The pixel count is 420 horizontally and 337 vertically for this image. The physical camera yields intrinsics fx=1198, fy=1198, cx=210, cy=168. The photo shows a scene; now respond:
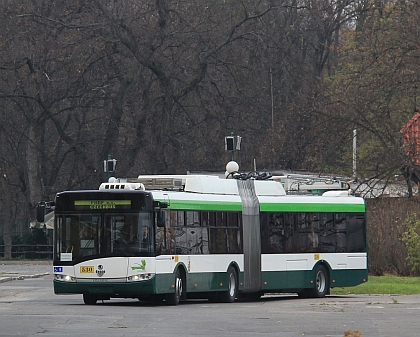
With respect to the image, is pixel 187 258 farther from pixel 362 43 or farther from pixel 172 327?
pixel 362 43

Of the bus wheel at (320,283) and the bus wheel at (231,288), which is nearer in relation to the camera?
the bus wheel at (231,288)

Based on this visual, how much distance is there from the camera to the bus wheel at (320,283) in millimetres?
29766

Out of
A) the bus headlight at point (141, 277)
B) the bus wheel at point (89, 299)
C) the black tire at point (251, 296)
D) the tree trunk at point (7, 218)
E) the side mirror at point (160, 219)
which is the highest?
the tree trunk at point (7, 218)

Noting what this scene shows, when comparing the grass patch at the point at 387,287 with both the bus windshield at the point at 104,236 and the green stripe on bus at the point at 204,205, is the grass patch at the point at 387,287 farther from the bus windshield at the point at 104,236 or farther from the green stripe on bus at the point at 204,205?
the bus windshield at the point at 104,236

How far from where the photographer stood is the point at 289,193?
104ft

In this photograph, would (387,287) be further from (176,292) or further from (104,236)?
(104,236)

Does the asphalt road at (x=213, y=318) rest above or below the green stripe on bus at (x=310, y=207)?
below

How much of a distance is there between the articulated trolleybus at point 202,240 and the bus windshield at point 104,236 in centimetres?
2

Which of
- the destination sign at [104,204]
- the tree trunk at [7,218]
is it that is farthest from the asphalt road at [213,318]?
the tree trunk at [7,218]

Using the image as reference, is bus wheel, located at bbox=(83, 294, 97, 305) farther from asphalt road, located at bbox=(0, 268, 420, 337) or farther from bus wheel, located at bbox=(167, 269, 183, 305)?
bus wheel, located at bbox=(167, 269, 183, 305)

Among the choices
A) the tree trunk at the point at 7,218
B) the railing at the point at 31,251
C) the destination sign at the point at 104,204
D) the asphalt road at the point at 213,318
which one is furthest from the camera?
the railing at the point at 31,251

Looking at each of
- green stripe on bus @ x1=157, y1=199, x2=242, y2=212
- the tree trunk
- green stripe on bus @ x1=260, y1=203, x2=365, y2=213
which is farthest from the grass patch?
the tree trunk

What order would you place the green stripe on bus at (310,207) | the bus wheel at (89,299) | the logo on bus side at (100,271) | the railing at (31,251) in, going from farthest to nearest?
the railing at (31,251)
the green stripe on bus at (310,207)
the bus wheel at (89,299)
the logo on bus side at (100,271)

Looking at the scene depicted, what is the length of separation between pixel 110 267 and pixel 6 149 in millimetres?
35485
